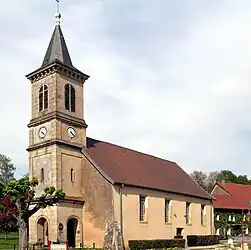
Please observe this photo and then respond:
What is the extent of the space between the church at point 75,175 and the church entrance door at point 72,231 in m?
0.03

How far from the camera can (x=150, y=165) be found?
162 feet

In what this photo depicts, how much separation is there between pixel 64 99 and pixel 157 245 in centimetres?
1561

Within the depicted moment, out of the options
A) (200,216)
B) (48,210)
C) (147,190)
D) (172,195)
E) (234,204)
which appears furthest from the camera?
(234,204)

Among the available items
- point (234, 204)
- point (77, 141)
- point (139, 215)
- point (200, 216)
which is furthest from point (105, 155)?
point (234, 204)

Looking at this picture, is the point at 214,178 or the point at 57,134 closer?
the point at 57,134

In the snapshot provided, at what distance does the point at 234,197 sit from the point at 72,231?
41615mm

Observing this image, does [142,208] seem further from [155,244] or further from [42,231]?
[42,231]

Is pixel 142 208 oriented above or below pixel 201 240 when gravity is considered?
above

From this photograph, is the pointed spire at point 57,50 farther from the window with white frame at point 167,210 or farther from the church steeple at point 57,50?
the window with white frame at point 167,210

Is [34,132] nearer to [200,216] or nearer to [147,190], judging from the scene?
[147,190]

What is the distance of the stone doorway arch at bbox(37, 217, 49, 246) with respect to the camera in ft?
122

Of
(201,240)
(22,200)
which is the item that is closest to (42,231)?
(22,200)

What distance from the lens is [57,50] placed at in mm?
40656

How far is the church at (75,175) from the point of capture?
121ft
